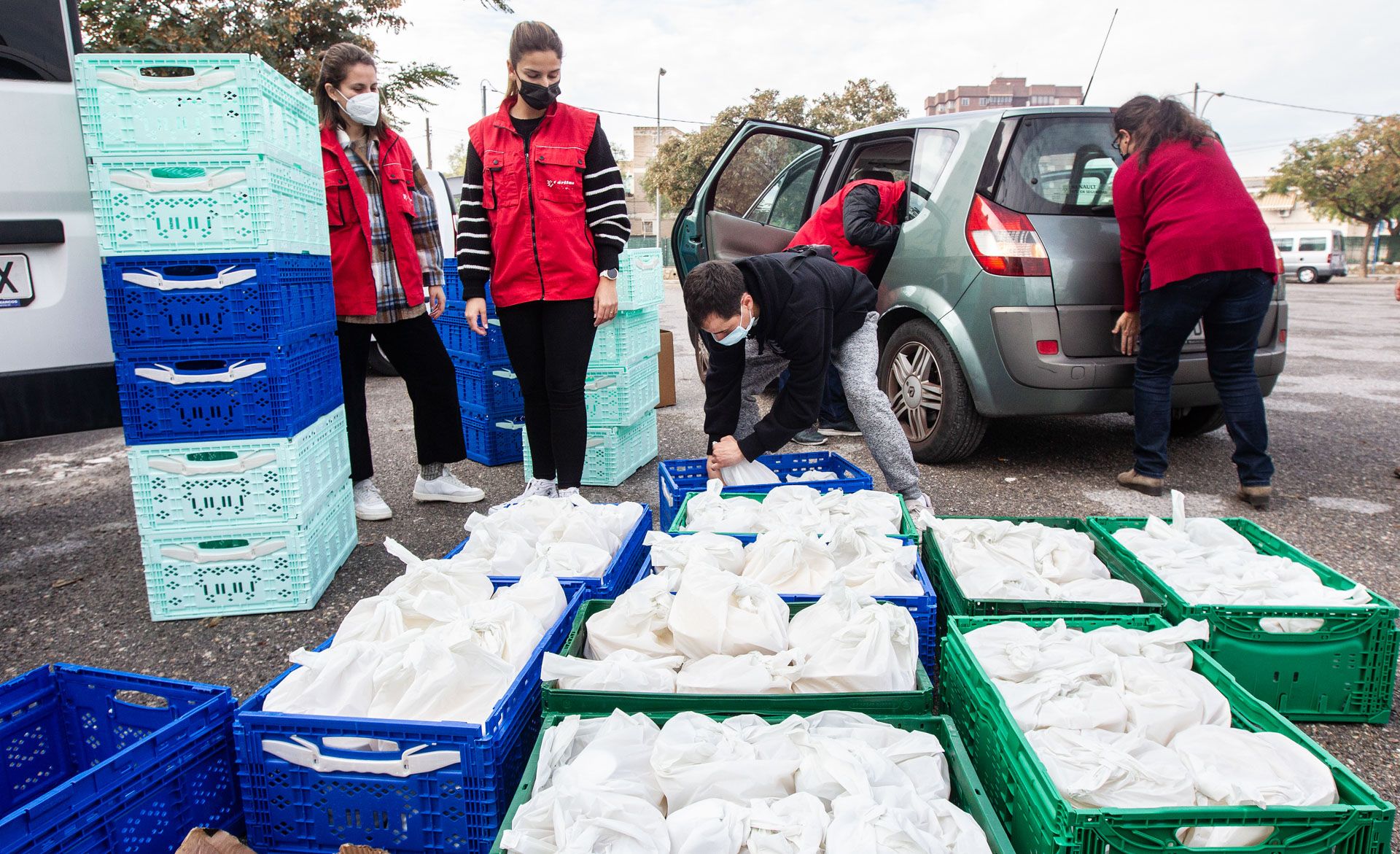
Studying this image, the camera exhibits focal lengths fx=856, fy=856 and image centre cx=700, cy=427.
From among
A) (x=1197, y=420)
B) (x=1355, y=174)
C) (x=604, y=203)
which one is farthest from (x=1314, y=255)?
(x=604, y=203)

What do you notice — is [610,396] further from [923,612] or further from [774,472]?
[923,612]

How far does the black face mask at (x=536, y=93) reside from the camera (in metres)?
3.40

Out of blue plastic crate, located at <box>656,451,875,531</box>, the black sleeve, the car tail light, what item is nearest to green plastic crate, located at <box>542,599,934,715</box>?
blue plastic crate, located at <box>656,451,875,531</box>

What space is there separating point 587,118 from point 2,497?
392 centimetres

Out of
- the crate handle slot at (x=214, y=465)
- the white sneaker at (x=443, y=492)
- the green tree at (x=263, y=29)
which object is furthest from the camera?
the green tree at (x=263, y=29)

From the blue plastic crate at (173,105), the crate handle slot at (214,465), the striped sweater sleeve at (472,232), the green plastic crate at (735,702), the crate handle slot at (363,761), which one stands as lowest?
the crate handle slot at (363,761)

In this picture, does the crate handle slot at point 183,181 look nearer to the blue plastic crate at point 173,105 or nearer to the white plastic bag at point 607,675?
the blue plastic crate at point 173,105

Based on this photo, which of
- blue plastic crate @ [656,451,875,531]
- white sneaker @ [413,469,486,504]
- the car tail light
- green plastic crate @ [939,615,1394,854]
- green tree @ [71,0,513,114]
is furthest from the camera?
green tree @ [71,0,513,114]

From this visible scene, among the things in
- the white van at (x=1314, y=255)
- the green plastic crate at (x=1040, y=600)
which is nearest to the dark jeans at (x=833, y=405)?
the green plastic crate at (x=1040, y=600)

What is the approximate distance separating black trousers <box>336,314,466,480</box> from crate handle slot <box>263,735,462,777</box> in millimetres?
2292

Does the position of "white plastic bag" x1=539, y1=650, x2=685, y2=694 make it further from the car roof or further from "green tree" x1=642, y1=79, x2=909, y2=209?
"green tree" x1=642, y1=79, x2=909, y2=209

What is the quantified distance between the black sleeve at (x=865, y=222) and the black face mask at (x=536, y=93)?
1.94 meters

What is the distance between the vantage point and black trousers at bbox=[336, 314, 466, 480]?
391cm

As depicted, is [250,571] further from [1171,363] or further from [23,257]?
[1171,363]
